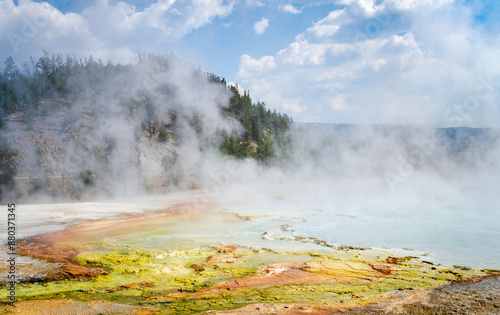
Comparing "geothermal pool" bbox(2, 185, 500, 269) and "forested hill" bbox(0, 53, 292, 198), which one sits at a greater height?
"forested hill" bbox(0, 53, 292, 198)

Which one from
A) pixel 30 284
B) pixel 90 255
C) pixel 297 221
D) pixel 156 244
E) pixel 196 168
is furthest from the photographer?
pixel 196 168

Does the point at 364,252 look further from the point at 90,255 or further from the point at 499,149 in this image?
the point at 499,149

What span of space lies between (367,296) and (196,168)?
20819mm

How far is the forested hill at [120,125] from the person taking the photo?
20.3 m

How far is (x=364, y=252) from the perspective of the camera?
573 centimetres

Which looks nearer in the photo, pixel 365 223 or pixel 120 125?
pixel 365 223

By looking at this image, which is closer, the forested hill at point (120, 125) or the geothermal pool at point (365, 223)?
the geothermal pool at point (365, 223)

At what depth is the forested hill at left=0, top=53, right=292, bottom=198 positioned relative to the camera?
66.6ft

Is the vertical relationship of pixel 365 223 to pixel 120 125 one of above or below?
below

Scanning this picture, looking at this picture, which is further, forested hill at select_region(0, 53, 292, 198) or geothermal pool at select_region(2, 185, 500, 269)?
forested hill at select_region(0, 53, 292, 198)

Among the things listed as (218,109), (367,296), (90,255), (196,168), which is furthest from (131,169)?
(367,296)

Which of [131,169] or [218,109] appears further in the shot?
[218,109]

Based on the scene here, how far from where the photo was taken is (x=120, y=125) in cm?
2694

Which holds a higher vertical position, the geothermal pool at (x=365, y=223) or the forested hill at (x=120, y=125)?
the forested hill at (x=120, y=125)
